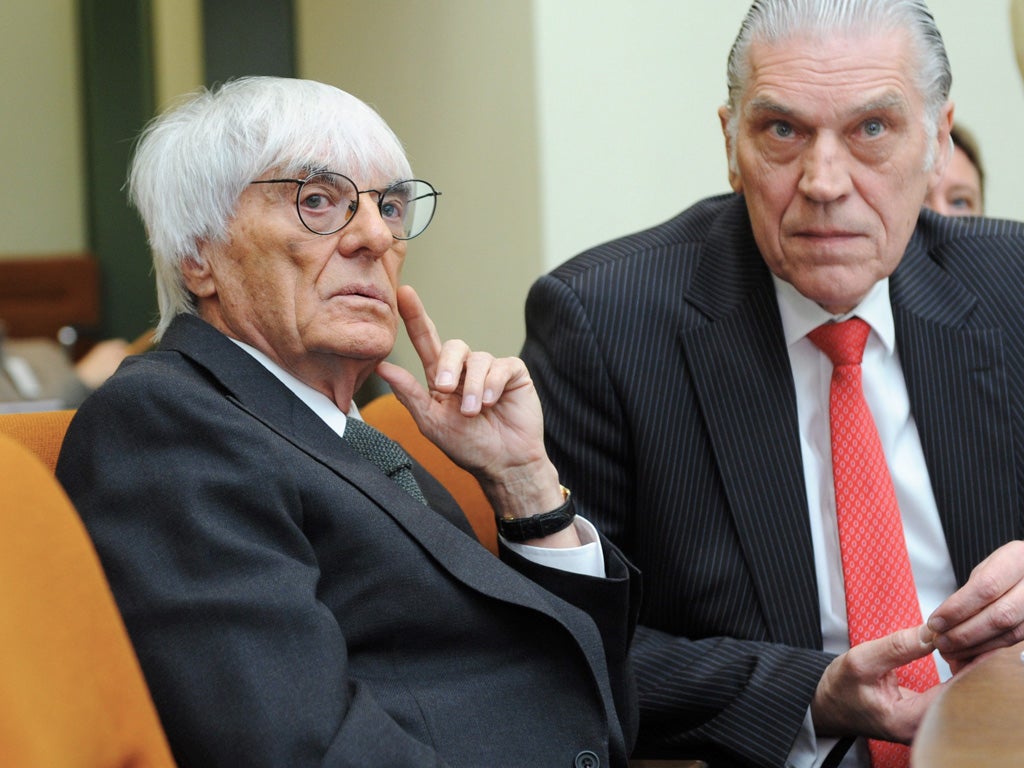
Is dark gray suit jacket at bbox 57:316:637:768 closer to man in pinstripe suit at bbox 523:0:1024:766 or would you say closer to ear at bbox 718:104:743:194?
man in pinstripe suit at bbox 523:0:1024:766

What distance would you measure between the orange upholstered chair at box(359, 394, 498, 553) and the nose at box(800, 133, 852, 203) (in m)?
0.65

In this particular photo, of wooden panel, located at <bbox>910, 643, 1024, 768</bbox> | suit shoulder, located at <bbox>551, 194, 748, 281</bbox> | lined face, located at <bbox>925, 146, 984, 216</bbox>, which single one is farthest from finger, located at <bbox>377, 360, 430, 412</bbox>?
lined face, located at <bbox>925, 146, 984, 216</bbox>

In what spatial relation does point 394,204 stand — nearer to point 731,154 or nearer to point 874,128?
point 731,154

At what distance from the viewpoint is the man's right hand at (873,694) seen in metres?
1.56

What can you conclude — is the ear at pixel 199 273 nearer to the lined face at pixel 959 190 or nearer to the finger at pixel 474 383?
the finger at pixel 474 383

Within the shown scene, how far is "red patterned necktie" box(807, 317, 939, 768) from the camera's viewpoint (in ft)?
5.87

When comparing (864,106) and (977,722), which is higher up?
(864,106)

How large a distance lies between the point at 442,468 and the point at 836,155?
0.73 meters

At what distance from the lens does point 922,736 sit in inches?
38.1

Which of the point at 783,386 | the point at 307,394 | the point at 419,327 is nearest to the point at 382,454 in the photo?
the point at 307,394

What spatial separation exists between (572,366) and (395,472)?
416 millimetres

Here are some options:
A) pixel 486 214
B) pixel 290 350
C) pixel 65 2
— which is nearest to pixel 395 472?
pixel 290 350

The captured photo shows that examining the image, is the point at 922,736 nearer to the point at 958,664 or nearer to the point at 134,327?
the point at 958,664

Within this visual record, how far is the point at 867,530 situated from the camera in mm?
1824
